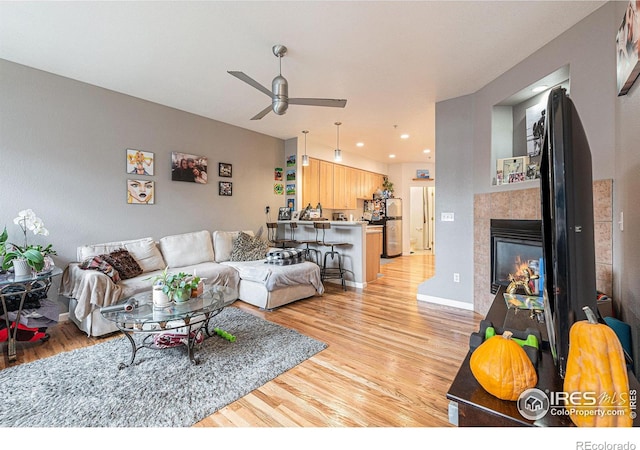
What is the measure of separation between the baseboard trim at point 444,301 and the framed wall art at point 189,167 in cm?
373

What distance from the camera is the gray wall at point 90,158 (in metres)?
2.90

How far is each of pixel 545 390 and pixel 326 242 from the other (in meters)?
4.35

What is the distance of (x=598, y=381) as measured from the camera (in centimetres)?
53

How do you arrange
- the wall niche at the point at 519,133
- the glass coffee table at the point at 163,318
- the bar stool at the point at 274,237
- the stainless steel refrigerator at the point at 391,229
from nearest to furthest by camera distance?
1. the glass coffee table at the point at 163,318
2. the wall niche at the point at 519,133
3. the bar stool at the point at 274,237
4. the stainless steel refrigerator at the point at 391,229

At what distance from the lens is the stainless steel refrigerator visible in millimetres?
7801

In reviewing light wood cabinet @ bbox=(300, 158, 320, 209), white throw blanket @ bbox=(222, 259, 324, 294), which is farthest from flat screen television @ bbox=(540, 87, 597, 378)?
light wood cabinet @ bbox=(300, 158, 320, 209)

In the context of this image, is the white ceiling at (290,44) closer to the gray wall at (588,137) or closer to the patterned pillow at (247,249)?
the gray wall at (588,137)

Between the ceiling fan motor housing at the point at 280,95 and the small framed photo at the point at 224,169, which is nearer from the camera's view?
the ceiling fan motor housing at the point at 280,95

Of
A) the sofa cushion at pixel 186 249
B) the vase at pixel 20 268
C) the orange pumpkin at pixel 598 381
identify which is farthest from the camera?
the sofa cushion at pixel 186 249

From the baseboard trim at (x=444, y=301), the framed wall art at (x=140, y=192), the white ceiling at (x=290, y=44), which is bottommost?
the baseboard trim at (x=444, y=301)

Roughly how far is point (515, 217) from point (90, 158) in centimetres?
481

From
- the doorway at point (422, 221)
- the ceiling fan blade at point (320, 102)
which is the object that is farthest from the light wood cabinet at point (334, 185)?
the ceiling fan blade at point (320, 102)

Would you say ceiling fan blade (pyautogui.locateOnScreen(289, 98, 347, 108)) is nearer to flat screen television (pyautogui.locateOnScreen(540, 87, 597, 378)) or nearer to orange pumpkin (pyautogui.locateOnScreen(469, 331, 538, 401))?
flat screen television (pyautogui.locateOnScreen(540, 87, 597, 378))

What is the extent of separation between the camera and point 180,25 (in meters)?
2.28
